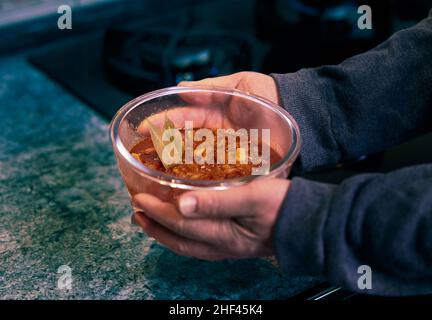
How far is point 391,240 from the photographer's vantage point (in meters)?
0.64

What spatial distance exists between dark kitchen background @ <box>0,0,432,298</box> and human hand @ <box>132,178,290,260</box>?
46 centimetres

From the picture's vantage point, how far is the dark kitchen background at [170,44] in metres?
1.30

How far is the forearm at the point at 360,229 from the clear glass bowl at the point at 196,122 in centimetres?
7

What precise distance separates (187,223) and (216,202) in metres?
0.06

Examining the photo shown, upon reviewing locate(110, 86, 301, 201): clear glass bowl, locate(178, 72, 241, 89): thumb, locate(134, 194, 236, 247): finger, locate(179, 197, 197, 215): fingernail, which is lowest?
locate(134, 194, 236, 247): finger

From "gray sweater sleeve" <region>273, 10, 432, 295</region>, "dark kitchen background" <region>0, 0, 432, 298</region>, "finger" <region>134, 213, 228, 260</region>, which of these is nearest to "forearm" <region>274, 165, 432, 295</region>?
"gray sweater sleeve" <region>273, 10, 432, 295</region>

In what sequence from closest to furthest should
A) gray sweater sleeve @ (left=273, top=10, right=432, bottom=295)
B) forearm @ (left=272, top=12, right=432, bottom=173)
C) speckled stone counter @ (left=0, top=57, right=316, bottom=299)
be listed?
gray sweater sleeve @ (left=273, top=10, right=432, bottom=295) < speckled stone counter @ (left=0, top=57, right=316, bottom=299) < forearm @ (left=272, top=12, right=432, bottom=173)

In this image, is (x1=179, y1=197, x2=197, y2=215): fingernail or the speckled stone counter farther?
the speckled stone counter

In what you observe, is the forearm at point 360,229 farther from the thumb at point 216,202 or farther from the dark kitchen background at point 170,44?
the dark kitchen background at point 170,44

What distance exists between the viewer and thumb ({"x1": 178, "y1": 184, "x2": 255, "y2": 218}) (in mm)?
640

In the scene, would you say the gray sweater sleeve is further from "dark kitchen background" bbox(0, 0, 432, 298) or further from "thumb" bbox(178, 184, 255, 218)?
"dark kitchen background" bbox(0, 0, 432, 298)

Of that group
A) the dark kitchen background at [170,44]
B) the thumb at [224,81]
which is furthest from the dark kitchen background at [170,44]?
the thumb at [224,81]
